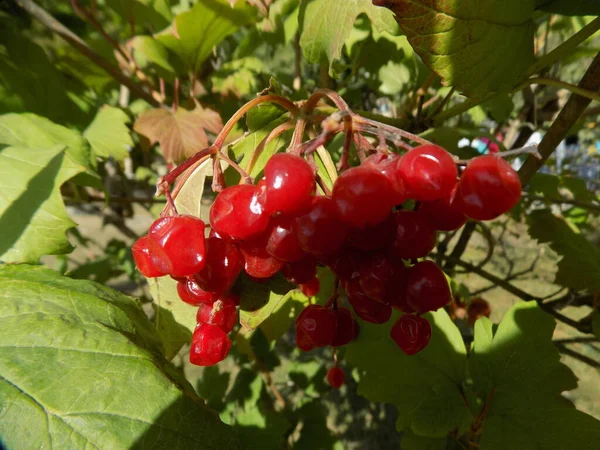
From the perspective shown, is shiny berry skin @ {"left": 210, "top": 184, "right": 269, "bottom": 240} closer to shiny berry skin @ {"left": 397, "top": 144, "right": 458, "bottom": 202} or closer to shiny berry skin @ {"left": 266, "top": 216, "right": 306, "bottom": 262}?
shiny berry skin @ {"left": 266, "top": 216, "right": 306, "bottom": 262}

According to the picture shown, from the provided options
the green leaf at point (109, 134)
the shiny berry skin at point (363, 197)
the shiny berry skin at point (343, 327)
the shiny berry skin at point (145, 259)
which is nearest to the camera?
the shiny berry skin at point (363, 197)

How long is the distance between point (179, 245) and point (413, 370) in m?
0.79

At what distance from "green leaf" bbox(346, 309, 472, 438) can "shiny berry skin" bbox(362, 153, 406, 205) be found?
66 cm

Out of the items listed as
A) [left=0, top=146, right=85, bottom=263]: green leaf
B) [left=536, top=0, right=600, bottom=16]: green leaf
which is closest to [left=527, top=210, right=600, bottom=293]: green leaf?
[left=536, top=0, right=600, bottom=16]: green leaf

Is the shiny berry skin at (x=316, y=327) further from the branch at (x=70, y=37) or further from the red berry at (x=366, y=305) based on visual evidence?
the branch at (x=70, y=37)

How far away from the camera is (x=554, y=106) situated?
2.05 meters

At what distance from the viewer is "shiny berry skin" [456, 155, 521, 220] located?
Result: 55 centimetres

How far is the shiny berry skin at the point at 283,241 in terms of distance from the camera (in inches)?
25.3

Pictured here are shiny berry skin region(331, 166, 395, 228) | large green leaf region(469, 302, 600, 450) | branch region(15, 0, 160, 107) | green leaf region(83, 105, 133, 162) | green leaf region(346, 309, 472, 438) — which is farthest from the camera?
branch region(15, 0, 160, 107)

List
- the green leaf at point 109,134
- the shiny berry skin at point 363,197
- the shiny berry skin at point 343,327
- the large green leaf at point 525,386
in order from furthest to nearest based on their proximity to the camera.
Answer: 1. the green leaf at point 109,134
2. the large green leaf at point 525,386
3. the shiny berry skin at point 343,327
4. the shiny berry skin at point 363,197

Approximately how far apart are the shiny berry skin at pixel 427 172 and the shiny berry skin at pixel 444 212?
38 mm

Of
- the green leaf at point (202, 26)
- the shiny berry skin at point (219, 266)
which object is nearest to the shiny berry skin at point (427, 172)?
the shiny berry skin at point (219, 266)

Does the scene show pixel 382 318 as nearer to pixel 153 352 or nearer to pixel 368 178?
pixel 368 178

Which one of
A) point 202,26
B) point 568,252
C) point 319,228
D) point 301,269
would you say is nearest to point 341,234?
point 319,228
